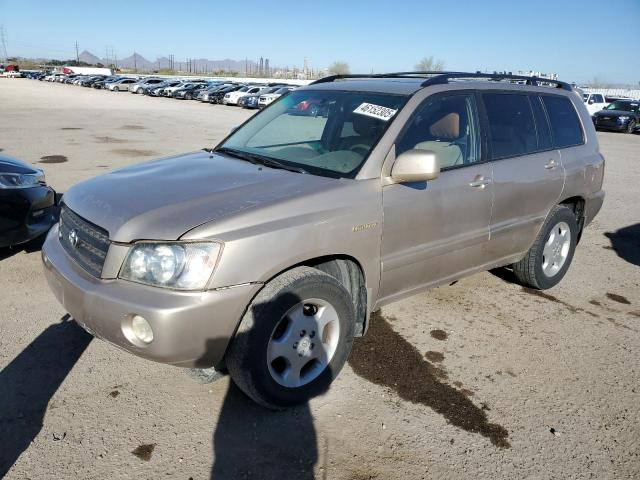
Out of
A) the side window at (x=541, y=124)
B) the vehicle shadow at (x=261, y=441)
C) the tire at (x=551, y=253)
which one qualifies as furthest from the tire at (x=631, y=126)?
the vehicle shadow at (x=261, y=441)

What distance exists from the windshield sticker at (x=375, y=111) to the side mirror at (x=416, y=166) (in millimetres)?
401

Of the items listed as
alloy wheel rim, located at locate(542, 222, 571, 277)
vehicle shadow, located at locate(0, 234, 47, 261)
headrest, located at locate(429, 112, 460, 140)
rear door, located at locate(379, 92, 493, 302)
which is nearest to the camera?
rear door, located at locate(379, 92, 493, 302)

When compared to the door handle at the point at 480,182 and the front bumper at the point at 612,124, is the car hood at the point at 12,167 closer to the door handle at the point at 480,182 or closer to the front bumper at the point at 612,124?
the door handle at the point at 480,182

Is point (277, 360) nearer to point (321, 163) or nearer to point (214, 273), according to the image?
point (214, 273)

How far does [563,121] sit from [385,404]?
3.22 metres

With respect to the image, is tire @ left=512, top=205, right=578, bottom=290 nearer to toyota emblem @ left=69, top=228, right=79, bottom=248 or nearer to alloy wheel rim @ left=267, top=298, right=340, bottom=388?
alloy wheel rim @ left=267, top=298, right=340, bottom=388

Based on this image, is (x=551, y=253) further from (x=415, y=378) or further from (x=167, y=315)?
(x=167, y=315)

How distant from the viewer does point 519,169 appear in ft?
13.2

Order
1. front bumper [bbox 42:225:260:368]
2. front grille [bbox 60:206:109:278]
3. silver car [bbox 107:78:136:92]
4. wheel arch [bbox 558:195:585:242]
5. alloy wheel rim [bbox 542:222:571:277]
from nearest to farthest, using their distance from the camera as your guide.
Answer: front bumper [bbox 42:225:260:368], front grille [bbox 60:206:109:278], alloy wheel rim [bbox 542:222:571:277], wheel arch [bbox 558:195:585:242], silver car [bbox 107:78:136:92]

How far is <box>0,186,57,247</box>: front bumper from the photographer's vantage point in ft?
15.0

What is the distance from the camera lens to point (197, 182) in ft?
10.0

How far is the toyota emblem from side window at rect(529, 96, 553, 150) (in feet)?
11.9

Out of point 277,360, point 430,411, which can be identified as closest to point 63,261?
point 277,360

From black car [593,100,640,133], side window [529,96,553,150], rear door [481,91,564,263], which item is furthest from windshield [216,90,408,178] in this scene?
black car [593,100,640,133]
